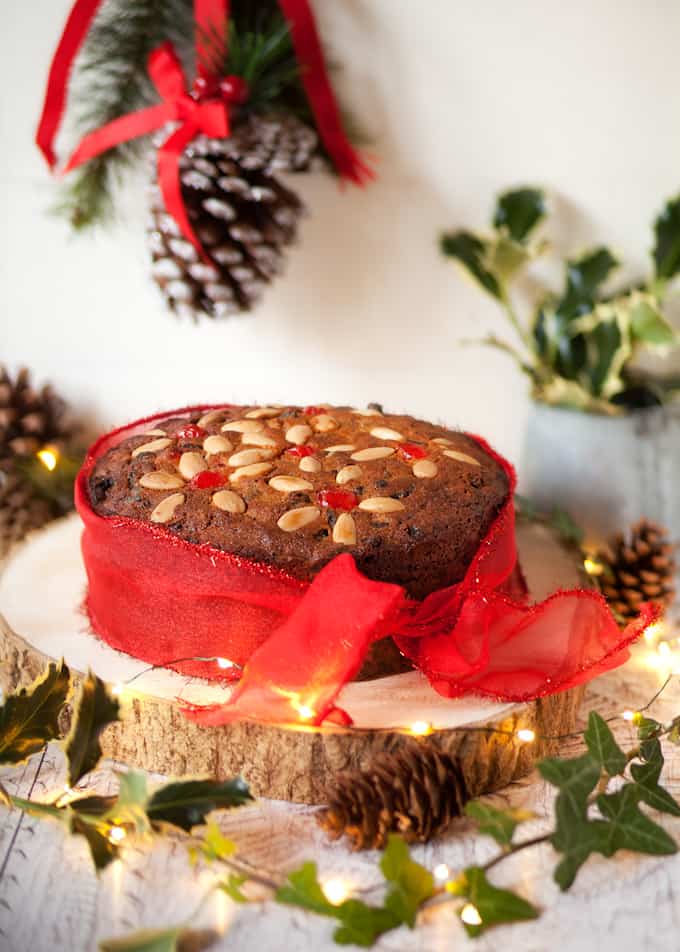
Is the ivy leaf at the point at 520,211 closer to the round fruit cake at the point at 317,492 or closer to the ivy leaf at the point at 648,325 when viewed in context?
the ivy leaf at the point at 648,325

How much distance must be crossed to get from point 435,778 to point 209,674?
236 mm

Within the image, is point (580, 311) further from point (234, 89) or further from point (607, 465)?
point (234, 89)

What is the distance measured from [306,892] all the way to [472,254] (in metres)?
0.84

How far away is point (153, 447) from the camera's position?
105 centimetres

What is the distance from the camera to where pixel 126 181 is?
1402 mm

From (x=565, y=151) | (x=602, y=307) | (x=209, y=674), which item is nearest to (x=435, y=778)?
(x=209, y=674)

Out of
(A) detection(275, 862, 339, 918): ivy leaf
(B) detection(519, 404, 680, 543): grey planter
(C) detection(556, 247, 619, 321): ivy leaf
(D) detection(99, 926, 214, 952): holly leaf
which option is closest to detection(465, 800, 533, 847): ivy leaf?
(A) detection(275, 862, 339, 918): ivy leaf

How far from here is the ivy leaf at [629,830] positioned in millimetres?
833

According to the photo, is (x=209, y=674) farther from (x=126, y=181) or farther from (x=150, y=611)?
(x=126, y=181)

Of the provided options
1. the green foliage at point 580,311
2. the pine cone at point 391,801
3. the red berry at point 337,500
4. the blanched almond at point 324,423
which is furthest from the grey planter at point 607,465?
the pine cone at point 391,801

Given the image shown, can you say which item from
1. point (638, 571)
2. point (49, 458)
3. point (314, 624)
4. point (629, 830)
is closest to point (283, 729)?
point (314, 624)

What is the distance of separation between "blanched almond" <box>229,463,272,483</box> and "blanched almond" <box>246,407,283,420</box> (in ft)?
0.44

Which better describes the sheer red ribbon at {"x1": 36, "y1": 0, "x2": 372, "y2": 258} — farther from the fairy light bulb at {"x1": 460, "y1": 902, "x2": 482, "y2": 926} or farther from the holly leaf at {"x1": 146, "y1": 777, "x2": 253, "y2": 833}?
the fairy light bulb at {"x1": 460, "y1": 902, "x2": 482, "y2": 926}

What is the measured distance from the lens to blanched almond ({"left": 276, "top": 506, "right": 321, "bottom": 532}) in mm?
922
